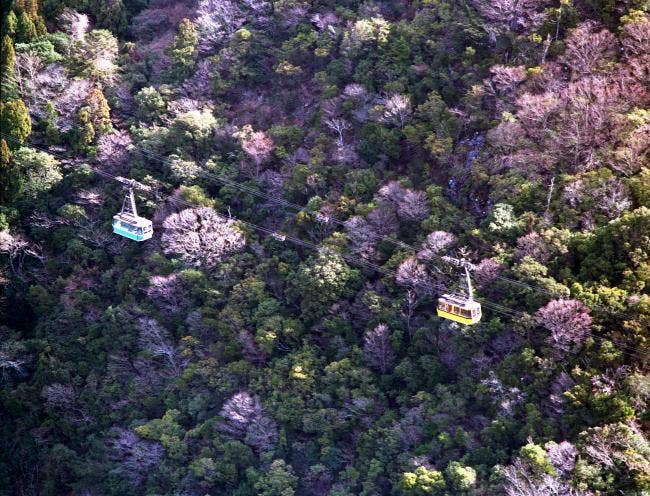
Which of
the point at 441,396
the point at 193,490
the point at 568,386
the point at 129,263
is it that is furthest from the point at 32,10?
the point at 568,386

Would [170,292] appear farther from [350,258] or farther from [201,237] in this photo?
[350,258]

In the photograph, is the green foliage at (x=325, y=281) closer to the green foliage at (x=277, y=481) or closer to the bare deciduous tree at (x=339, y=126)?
the green foliage at (x=277, y=481)

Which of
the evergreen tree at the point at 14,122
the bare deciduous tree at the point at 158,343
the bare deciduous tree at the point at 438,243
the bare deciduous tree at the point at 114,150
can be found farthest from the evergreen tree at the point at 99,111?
the bare deciduous tree at the point at 438,243

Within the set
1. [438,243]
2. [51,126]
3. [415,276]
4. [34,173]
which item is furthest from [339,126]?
[34,173]

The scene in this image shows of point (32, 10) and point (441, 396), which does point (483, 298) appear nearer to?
point (441, 396)

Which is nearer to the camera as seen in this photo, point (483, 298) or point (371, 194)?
point (483, 298)

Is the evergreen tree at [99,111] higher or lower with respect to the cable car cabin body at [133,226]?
lower
